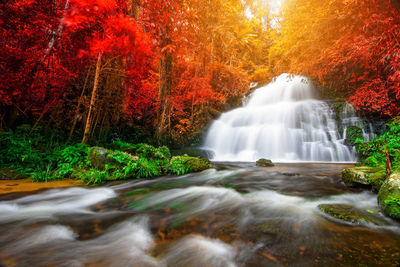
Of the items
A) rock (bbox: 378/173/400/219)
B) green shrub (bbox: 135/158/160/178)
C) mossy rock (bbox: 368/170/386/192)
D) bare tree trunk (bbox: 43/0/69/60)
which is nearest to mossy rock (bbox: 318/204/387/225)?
rock (bbox: 378/173/400/219)

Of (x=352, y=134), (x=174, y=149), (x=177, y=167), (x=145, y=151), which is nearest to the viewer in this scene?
(x=177, y=167)

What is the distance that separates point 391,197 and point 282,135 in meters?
9.10

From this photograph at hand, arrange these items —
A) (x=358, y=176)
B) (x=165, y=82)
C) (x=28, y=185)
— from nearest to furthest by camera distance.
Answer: (x=358, y=176) → (x=28, y=185) → (x=165, y=82)

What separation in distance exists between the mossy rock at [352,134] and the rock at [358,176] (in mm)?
6539

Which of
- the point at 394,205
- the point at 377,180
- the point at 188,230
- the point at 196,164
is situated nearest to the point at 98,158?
the point at 196,164

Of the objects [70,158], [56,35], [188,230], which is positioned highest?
[56,35]

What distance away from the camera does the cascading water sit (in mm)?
9836

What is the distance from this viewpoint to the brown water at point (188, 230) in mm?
1646

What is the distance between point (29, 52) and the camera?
4609 mm

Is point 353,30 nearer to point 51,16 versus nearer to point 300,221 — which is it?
point 300,221

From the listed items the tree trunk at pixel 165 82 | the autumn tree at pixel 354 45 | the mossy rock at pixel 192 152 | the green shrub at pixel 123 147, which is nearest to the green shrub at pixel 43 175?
the green shrub at pixel 123 147

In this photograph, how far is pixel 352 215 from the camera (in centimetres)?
242

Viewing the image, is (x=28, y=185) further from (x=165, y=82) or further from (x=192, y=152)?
(x=192, y=152)

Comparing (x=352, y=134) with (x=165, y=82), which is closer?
(x=165, y=82)
